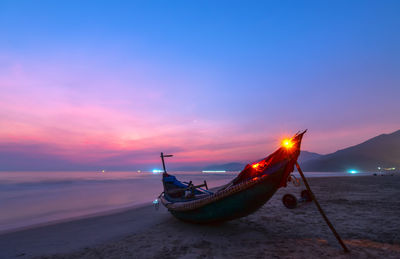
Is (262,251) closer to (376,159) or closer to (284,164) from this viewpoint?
(284,164)

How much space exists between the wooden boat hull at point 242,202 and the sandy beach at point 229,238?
28.9 inches

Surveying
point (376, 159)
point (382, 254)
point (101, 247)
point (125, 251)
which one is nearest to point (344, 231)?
point (382, 254)

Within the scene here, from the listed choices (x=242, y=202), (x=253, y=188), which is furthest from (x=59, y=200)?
(x=253, y=188)

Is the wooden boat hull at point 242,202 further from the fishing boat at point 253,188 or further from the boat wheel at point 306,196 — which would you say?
the boat wheel at point 306,196

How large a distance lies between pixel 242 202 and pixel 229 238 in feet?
4.83

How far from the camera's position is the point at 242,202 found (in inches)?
268

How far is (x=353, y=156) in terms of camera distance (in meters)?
184

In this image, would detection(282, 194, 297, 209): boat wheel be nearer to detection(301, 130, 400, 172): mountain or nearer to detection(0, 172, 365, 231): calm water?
detection(0, 172, 365, 231): calm water

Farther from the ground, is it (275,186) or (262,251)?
(275,186)

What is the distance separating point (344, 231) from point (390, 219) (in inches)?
126

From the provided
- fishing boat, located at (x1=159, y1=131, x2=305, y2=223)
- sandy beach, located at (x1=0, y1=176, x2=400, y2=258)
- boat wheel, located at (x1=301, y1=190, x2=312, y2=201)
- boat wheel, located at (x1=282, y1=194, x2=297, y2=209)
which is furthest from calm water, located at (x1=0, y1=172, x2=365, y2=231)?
boat wheel, located at (x1=301, y1=190, x2=312, y2=201)

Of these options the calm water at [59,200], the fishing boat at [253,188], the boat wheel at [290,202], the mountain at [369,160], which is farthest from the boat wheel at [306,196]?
the mountain at [369,160]

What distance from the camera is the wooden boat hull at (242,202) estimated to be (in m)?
6.43

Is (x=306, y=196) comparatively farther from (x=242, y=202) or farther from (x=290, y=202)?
(x=242, y=202)
